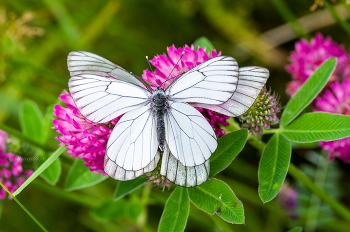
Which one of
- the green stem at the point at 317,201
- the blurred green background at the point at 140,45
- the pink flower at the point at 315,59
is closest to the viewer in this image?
the pink flower at the point at 315,59

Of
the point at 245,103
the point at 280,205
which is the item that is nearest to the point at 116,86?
the point at 245,103

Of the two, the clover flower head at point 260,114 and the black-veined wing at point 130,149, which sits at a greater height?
the clover flower head at point 260,114

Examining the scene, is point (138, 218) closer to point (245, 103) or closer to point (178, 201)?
point (178, 201)

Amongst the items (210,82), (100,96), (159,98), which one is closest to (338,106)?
(210,82)

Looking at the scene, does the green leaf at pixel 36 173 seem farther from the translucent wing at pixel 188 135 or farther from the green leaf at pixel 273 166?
the green leaf at pixel 273 166

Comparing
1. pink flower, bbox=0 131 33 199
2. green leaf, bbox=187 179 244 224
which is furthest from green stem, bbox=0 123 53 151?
green leaf, bbox=187 179 244 224

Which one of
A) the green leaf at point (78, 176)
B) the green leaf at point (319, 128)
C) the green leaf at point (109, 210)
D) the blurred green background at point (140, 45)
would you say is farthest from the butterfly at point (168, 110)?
the blurred green background at point (140, 45)

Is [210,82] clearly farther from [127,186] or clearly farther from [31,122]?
[31,122]
